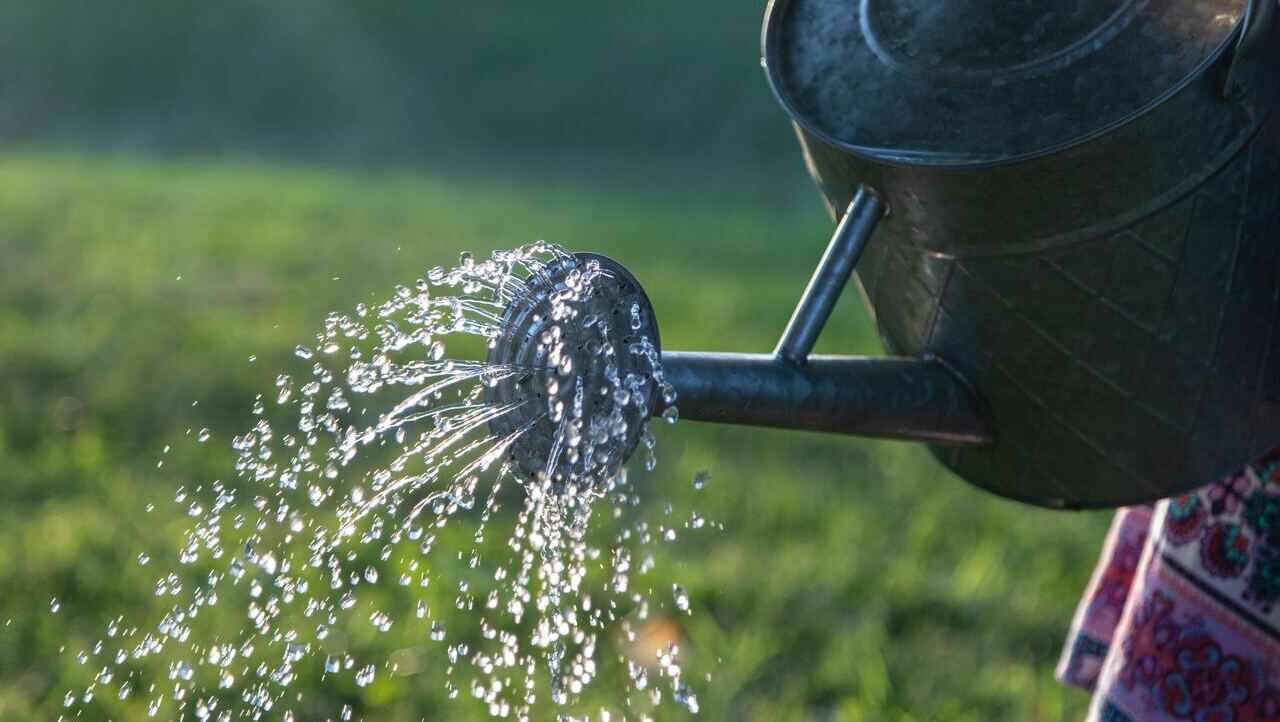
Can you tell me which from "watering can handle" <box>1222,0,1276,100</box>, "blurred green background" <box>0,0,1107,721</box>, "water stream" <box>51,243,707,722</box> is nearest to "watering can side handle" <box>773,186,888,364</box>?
"water stream" <box>51,243,707,722</box>

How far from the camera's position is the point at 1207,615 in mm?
1593

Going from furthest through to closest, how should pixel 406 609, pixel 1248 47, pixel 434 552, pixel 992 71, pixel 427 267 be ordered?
pixel 427 267 < pixel 434 552 < pixel 406 609 < pixel 992 71 < pixel 1248 47

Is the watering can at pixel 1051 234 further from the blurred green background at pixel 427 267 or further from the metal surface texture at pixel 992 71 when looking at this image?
the blurred green background at pixel 427 267

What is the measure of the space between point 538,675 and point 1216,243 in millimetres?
1487

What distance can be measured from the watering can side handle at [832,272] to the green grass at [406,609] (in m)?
1.20

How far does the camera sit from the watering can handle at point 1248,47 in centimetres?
129

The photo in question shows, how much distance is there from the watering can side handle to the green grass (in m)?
1.20

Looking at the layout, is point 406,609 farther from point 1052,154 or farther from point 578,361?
point 1052,154

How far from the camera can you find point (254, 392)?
3.98 metres

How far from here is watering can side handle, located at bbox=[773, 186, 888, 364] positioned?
1378 millimetres

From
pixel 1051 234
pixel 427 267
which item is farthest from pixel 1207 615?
pixel 427 267

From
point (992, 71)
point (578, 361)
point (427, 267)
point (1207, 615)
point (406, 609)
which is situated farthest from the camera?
point (427, 267)

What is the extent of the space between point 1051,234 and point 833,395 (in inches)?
9.9

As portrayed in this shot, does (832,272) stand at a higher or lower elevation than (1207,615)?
higher
